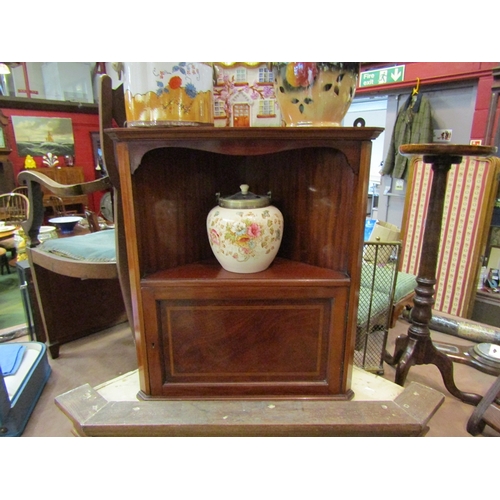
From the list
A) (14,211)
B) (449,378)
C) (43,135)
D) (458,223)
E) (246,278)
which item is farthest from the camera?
(43,135)

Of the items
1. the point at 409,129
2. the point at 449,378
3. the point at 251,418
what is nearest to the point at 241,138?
the point at 251,418

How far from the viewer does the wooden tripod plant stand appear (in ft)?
3.36

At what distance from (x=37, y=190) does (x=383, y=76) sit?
298 cm

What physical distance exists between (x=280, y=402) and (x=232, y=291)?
0.32 m

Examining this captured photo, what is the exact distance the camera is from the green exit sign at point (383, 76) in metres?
3.00

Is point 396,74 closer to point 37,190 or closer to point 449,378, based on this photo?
point 449,378

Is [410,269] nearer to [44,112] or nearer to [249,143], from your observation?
[249,143]

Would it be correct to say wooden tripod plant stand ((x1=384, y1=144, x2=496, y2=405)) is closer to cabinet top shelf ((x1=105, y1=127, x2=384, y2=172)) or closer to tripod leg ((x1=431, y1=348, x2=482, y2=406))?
tripod leg ((x1=431, y1=348, x2=482, y2=406))

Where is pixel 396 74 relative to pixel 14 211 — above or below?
above

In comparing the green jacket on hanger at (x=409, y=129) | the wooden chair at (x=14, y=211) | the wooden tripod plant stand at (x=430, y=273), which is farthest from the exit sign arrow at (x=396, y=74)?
the wooden chair at (x=14, y=211)

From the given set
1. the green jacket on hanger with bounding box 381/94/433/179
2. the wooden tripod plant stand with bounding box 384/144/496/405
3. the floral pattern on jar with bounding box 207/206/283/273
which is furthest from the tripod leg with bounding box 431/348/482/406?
the green jacket on hanger with bounding box 381/94/433/179

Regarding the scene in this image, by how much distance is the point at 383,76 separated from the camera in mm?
3090

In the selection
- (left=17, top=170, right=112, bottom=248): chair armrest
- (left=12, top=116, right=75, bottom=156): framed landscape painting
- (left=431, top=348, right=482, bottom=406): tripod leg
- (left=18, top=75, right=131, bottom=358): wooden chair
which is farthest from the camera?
(left=12, top=116, right=75, bottom=156): framed landscape painting

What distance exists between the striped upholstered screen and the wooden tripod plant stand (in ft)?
3.27
